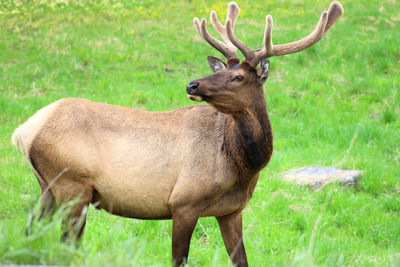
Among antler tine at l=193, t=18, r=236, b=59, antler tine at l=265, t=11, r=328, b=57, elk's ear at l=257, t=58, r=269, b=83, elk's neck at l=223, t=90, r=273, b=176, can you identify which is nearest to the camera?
elk's neck at l=223, t=90, r=273, b=176

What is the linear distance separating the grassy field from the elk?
16.3 inches

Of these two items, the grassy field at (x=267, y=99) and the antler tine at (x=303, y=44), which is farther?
the grassy field at (x=267, y=99)

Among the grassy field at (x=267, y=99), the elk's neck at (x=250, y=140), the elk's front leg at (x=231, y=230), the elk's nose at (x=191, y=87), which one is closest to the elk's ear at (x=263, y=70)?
the elk's neck at (x=250, y=140)

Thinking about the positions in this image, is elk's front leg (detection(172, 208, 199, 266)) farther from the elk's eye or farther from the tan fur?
the tan fur

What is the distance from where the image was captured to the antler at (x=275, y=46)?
504cm

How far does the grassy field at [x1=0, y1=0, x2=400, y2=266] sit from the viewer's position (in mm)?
5457

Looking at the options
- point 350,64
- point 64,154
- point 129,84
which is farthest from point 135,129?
point 350,64

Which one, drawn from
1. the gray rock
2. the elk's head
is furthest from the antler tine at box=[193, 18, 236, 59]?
the gray rock

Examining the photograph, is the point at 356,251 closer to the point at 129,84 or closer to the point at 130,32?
the point at 129,84

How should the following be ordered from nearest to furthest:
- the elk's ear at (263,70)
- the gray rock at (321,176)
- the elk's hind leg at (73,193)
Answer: the elk's hind leg at (73,193) → the elk's ear at (263,70) → the gray rock at (321,176)

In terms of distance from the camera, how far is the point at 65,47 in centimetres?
1245

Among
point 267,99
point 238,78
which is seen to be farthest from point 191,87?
point 267,99

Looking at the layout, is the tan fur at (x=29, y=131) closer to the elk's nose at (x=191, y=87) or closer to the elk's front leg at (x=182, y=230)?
the elk's nose at (x=191, y=87)

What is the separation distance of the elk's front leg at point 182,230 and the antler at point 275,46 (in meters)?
1.47
